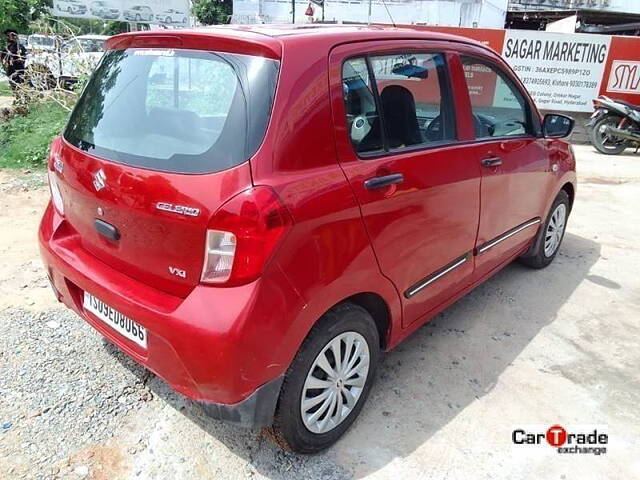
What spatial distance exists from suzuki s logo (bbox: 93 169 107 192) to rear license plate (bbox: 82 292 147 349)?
0.49 m

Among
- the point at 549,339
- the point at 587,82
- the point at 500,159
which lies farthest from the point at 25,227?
the point at 587,82

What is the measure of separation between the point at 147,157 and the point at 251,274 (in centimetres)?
67

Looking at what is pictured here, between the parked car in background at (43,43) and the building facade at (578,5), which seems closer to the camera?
the parked car in background at (43,43)

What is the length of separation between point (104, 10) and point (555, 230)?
1087 cm

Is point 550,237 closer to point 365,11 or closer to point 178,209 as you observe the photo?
point 178,209

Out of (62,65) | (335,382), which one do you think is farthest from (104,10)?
(335,382)

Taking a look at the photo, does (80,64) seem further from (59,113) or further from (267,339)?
(267,339)

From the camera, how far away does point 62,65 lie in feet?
27.4

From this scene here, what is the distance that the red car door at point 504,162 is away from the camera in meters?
2.99

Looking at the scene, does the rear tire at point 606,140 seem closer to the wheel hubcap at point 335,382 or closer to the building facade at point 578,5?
the wheel hubcap at point 335,382

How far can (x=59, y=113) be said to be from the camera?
832cm

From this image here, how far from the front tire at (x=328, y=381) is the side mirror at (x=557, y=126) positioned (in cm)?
224

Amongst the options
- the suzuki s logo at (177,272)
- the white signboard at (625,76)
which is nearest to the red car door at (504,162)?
the suzuki s logo at (177,272)

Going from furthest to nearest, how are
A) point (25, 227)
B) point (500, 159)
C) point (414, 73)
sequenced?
1. point (25, 227)
2. point (500, 159)
3. point (414, 73)
